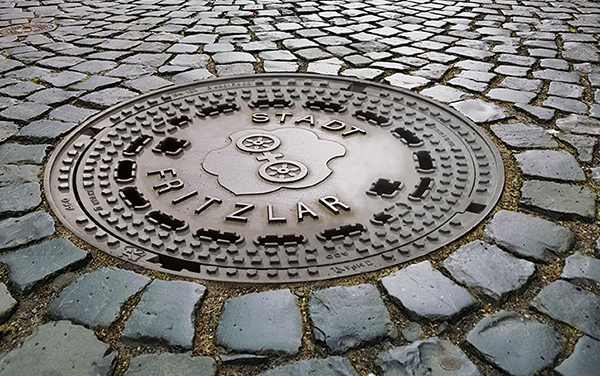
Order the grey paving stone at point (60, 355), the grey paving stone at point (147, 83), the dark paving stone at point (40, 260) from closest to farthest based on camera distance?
the grey paving stone at point (60, 355)
the dark paving stone at point (40, 260)
the grey paving stone at point (147, 83)

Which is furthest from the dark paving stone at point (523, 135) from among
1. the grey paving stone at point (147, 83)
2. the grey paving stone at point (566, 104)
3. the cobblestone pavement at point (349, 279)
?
the grey paving stone at point (147, 83)

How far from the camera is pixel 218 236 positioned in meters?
2.10

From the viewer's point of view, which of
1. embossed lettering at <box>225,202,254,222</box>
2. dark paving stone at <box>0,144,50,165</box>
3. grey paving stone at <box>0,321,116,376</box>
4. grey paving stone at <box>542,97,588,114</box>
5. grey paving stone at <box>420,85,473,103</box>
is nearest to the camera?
grey paving stone at <box>0,321,116,376</box>

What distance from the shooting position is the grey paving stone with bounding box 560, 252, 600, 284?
191cm

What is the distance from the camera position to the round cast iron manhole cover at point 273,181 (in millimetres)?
2043

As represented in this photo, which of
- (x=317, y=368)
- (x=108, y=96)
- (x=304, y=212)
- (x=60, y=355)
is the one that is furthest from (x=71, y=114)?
(x=317, y=368)

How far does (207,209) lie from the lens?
224 cm

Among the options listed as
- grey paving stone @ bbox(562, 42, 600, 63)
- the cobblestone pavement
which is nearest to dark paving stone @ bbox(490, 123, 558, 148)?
the cobblestone pavement

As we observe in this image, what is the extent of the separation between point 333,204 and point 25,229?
1349mm

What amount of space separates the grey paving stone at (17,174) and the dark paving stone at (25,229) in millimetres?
320

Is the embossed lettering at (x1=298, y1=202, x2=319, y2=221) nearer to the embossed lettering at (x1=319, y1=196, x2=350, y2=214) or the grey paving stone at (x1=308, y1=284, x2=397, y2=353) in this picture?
the embossed lettering at (x1=319, y1=196, x2=350, y2=214)

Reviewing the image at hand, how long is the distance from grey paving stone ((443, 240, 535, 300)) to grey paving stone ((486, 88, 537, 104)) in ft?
5.16

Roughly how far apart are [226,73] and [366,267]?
86.7 inches

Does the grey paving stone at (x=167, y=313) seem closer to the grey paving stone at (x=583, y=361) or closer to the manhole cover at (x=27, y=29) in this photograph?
the grey paving stone at (x=583, y=361)
